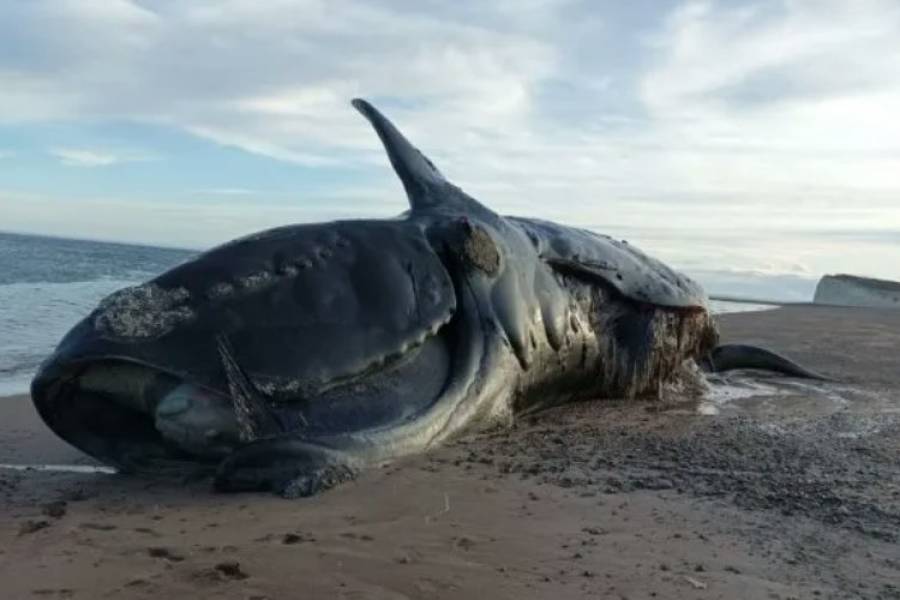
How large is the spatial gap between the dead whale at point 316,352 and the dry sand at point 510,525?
207 mm

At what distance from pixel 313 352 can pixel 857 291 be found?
136 ft

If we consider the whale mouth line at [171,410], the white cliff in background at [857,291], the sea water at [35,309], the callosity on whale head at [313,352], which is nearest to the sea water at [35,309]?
the sea water at [35,309]

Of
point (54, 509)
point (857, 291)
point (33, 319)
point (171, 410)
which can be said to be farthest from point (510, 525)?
point (857, 291)

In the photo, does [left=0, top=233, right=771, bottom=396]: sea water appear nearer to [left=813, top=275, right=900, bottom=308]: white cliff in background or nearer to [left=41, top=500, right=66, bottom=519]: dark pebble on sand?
[left=41, top=500, right=66, bottom=519]: dark pebble on sand

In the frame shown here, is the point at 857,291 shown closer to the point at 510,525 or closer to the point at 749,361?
the point at 749,361

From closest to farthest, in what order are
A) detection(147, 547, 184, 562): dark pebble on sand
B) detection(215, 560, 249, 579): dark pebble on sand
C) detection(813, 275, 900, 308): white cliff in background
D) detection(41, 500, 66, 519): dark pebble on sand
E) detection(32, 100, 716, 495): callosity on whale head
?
detection(215, 560, 249, 579): dark pebble on sand < detection(147, 547, 184, 562): dark pebble on sand < detection(41, 500, 66, 519): dark pebble on sand < detection(32, 100, 716, 495): callosity on whale head < detection(813, 275, 900, 308): white cliff in background

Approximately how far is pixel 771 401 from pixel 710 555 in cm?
471

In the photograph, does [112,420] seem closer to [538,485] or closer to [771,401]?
[538,485]

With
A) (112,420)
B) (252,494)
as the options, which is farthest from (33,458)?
(252,494)

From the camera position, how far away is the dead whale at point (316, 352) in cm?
493

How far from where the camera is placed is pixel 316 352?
5.20 m

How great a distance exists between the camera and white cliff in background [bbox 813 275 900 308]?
40.7m

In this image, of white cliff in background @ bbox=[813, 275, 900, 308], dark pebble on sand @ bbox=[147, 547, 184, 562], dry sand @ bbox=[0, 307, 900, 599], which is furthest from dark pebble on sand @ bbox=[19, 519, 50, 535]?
white cliff in background @ bbox=[813, 275, 900, 308]

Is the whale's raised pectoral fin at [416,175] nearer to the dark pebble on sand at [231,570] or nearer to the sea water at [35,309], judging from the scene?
the sea water at [35,309]
